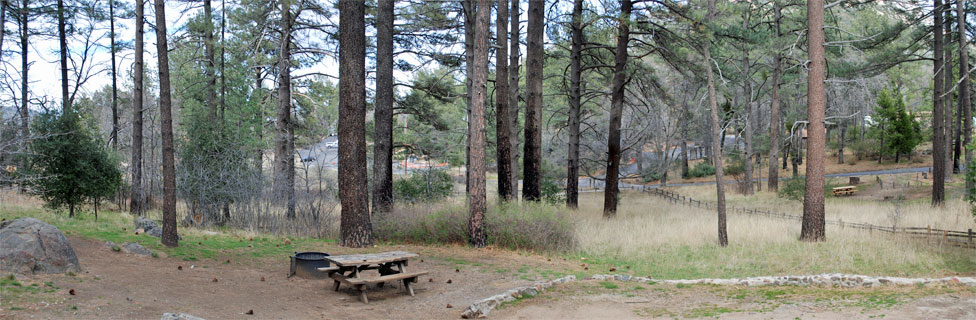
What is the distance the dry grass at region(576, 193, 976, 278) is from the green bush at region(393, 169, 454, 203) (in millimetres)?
7529

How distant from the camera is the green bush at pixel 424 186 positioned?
21647 millimetres

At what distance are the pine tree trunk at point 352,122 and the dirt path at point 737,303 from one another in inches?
193

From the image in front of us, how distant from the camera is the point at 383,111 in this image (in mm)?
14438

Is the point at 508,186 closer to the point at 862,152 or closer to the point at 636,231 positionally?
the point at 636,231

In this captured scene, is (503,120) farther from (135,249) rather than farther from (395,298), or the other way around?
(135,249)

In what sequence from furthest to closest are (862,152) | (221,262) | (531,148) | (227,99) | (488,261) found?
(862,152) < (227,99) < (531,148) < (488,261) < (221,262)

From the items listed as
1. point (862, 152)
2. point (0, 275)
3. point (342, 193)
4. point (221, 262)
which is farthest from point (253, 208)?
point (862, 152)

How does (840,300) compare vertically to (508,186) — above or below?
below

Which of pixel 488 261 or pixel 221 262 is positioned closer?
pixel 221 262

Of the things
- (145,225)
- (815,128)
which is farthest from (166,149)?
(815,128)

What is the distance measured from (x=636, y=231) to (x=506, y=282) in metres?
7.25

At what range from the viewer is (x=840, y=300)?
7820 mm

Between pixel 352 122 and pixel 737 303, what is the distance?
756cm

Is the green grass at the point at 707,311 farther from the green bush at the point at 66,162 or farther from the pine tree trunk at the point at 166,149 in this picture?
the green bush at the point at 66,162
